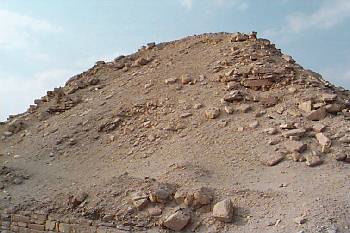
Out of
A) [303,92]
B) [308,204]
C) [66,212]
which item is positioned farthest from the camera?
[303,92]

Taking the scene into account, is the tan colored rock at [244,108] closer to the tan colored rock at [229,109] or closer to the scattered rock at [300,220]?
the tan colored rock at [229,109]

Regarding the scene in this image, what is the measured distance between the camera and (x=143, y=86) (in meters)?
13.6

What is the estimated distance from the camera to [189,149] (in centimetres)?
1048

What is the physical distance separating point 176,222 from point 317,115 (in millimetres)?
4225

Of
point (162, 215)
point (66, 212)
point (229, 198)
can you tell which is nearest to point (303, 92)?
point (229, 198)

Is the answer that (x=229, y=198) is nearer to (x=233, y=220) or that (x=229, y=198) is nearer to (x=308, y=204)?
(x=233, y=220)

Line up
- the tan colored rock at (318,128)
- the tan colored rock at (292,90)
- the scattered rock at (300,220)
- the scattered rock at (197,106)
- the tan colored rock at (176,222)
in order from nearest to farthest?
the scattered rock at (300,220) < the tan colored rock at (176,222) < the tan colored rock at (318,128) < the tan colored rock at (292,90) < the scattered rock at (197,106)

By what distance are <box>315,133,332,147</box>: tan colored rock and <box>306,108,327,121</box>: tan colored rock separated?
68cm

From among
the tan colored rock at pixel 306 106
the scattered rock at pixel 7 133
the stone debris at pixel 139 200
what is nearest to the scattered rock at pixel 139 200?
the stone debris at pixel 139 200

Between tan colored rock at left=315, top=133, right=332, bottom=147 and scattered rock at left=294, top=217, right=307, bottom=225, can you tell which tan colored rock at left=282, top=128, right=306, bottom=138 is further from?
scattered rock at left=294, top=217, right=307, bottom=225

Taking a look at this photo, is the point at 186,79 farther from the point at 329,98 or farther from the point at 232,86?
the point at 329,98

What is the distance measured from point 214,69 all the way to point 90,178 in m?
4.72

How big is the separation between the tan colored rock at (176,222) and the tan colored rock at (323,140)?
3.24m

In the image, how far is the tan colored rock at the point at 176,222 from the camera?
27.0 ft
